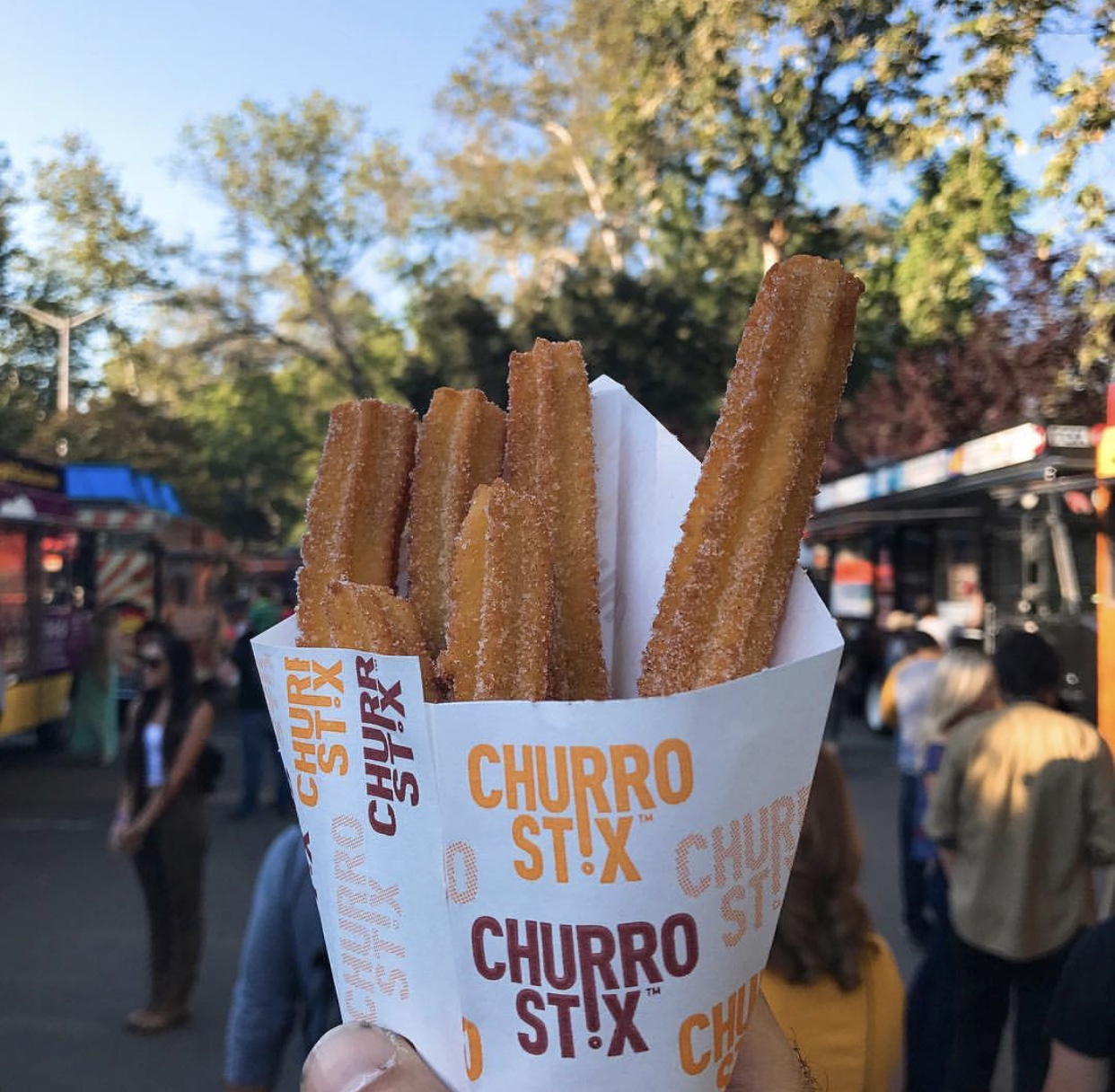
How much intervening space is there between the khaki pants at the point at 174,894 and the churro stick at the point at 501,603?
4.68 metres

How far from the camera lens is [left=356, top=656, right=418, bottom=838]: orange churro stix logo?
49.4 inches

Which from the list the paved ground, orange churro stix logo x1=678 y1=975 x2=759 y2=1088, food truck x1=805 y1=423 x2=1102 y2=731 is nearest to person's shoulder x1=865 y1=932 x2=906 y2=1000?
orange churro stix logo x1=678 y1=975 x2=759 y2=1088

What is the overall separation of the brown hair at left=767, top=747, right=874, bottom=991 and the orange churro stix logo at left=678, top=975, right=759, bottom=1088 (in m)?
1.19

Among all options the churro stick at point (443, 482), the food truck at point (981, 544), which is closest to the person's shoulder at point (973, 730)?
the food truck at point (981, 544)

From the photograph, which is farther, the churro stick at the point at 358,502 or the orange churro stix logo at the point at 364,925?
the churro stick at the point at 358,502

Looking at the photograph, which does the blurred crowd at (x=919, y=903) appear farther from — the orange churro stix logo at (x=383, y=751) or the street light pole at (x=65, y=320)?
the street light pole at (x=65, y=320)

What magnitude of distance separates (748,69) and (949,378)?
13417 millimetres

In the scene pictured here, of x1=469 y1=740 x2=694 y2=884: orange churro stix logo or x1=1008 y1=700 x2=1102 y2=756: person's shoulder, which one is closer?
x1=469 y1=740 x2=694 y2=884: orange churro stix logo

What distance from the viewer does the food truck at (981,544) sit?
9.90 metres

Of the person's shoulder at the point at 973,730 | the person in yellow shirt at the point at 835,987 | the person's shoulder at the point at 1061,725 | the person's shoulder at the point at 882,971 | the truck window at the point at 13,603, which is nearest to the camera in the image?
the person in yellow shirt at the point at 835,987

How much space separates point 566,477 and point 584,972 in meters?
0.60

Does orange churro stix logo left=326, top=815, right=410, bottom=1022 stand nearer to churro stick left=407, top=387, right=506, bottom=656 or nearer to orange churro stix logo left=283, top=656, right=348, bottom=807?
orange churro stix logo left=283, top=656, right=348, bottom=807

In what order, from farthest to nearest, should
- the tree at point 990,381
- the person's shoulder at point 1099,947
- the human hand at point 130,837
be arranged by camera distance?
the tree at point 990,381
the human hand at point 130,837
the person's shoulder at point 1099,947

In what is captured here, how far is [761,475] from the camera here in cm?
135
